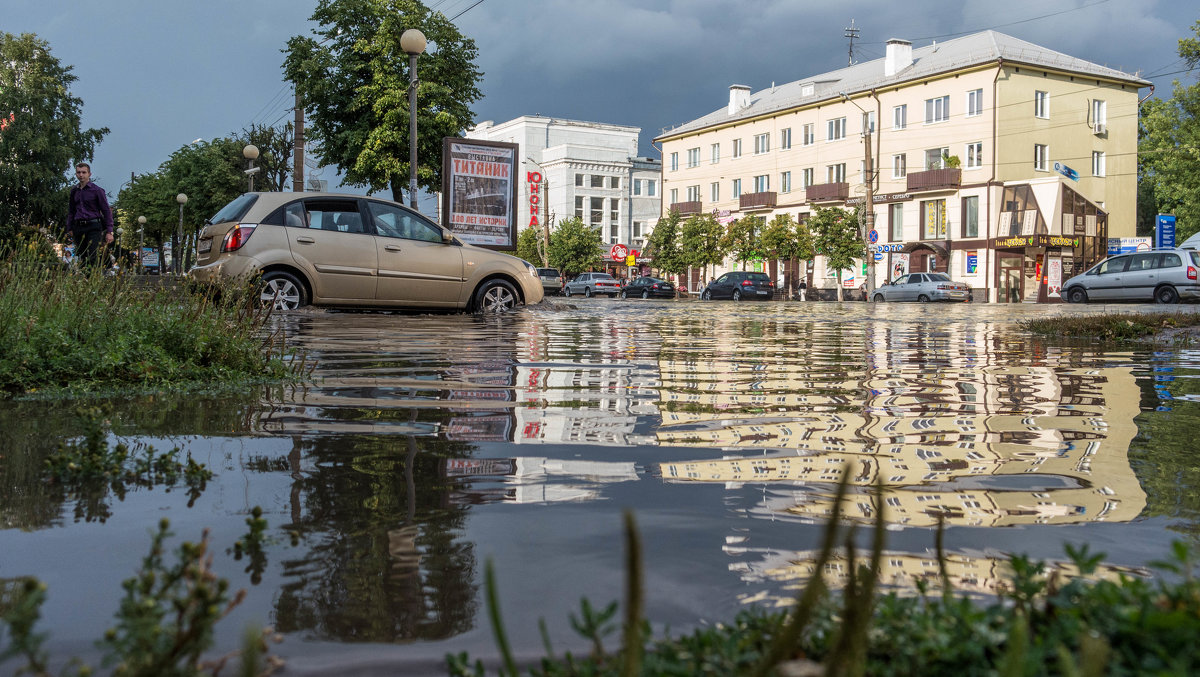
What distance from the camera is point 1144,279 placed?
28656 mm

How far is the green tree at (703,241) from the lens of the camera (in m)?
66.1

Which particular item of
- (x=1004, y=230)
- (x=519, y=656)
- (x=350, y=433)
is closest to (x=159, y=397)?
(x=350, y=433)

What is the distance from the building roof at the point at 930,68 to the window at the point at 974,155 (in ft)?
13.4

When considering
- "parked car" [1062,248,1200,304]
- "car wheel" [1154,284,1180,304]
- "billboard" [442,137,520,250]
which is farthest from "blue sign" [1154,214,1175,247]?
"billboard" [442,137,520,250]

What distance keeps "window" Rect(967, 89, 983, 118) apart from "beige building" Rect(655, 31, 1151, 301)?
0.07 m

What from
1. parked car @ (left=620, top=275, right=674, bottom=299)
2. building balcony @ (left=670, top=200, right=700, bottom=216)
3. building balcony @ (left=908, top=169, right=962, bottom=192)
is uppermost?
building balcony @ (left=670, top=200, right=700, bottom=216)

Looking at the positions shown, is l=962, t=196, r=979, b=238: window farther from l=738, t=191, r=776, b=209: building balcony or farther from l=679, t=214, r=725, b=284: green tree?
l=679, t=214, r=725, b=284: green tree

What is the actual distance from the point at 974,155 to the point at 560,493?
54182 millimetres

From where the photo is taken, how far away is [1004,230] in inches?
2008

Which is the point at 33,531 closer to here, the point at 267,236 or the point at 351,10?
the point at 267,236

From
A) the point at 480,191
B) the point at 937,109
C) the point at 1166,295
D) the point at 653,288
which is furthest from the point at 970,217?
the point at 480,191

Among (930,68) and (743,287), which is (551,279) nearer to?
(743,287)

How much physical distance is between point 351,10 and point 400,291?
27.1 m

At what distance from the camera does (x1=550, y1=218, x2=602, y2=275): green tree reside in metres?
77.6
